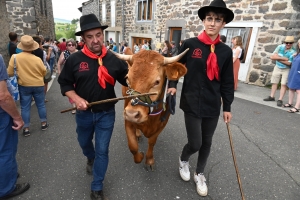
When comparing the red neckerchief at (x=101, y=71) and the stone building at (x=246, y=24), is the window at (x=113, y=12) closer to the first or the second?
the stone building at (x=246, y=24)

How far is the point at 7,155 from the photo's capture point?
2227mm

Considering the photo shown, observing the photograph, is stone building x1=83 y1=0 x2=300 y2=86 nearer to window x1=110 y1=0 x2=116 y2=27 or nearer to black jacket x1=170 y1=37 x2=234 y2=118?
window x1=110 y1=0 x2=116 y2=27

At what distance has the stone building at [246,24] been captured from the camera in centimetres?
735

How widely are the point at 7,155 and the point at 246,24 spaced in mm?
9405

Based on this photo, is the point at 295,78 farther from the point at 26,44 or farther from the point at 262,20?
the point at 26,44

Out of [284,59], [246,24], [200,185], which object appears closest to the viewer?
[200,185]

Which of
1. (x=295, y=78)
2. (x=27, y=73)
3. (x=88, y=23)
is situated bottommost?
(x=295, y=78)

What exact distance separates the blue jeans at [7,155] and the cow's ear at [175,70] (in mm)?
1944

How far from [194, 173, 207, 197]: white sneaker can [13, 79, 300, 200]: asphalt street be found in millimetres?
69

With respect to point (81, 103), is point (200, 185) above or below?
below

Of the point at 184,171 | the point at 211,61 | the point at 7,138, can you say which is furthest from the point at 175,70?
the point at 7,138

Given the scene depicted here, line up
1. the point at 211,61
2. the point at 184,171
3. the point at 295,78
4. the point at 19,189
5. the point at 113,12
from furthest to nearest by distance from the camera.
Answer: the point at 113,12 < the point at 295,78 < the point at 184,171 < the point at 19,189 < the point at 211,61

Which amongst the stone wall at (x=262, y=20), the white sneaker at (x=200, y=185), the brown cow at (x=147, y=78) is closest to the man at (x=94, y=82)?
the brown cow at (x=147, y=78)

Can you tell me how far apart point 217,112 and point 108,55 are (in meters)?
1.50
